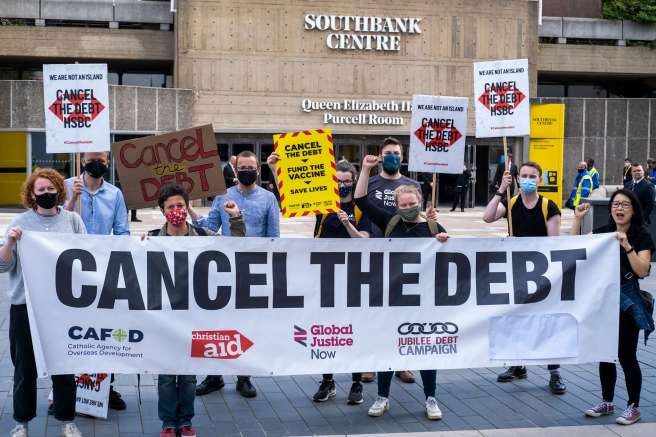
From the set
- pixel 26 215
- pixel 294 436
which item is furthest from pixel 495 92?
pixel 26 215

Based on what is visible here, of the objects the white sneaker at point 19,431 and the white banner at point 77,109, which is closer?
the white sneaker at point 19,431

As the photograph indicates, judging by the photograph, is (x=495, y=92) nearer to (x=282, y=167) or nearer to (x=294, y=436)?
(x=282, y=167)

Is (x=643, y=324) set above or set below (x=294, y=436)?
above

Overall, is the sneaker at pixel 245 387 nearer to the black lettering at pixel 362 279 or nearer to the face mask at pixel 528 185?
the black lettering at pixel 362 279

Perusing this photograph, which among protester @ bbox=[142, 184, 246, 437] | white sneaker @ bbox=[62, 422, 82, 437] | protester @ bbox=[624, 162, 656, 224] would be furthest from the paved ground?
protester @ bbox=[624, 162, 656, 224]

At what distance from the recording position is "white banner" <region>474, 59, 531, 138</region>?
8398 mm

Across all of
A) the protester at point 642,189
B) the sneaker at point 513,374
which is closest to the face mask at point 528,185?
the sneaker at point 513,374

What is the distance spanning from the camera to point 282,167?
765cm

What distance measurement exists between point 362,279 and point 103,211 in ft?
7.20

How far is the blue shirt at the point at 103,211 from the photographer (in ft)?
23.4

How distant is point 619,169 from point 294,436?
Result: 3371 cm

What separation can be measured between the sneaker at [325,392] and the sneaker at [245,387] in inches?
20.3

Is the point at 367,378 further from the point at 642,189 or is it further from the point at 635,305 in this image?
the point at 642,189

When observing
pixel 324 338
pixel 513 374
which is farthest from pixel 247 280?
pixel 513 374
